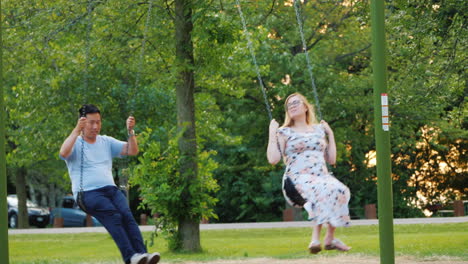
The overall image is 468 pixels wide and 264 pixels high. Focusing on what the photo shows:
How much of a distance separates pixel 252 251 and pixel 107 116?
6600 mm

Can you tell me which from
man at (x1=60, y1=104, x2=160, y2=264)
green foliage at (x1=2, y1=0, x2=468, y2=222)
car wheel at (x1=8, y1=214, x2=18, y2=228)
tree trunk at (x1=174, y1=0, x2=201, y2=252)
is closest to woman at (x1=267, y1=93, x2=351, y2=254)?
man at (x1=60, y1=104, x2=160, y2=264)

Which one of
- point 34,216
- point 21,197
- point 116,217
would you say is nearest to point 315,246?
point 116,217

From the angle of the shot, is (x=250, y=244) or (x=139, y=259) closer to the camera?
(x=139, y=259)

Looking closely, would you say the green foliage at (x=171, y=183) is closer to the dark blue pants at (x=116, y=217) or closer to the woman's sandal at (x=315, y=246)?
the dark blue pants at (x=116, y=217)

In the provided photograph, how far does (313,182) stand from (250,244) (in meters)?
12.6

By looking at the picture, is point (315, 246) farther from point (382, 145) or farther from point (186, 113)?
point (186, 113)

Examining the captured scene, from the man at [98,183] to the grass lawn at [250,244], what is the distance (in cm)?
512

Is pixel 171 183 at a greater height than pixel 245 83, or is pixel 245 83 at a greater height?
pixel 245 83

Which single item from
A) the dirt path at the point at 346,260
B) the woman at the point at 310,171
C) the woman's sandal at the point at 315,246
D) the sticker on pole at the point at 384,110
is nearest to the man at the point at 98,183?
the woman at the point at 310,171

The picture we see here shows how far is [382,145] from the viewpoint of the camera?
30.3ft

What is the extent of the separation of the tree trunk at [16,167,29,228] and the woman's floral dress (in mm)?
27431

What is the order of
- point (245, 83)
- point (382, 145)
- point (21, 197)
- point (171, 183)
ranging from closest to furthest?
point (382, 145)
point (171, 183)
point (245, 83)
point (21, 197)

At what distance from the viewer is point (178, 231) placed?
58.1 feet

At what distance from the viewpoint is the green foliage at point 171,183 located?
16891 mm
